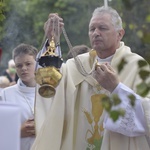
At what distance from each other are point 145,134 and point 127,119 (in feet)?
0.64

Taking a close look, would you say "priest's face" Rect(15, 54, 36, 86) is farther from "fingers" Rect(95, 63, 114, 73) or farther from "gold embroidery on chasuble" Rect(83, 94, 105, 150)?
"fingers" Rect(95, 63, 114, 73)

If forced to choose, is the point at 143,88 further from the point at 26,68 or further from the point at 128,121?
the point at 26,68

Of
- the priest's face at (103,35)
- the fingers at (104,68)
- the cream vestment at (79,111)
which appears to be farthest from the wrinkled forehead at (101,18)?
the fingers at (104,68)

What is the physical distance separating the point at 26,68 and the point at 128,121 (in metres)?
1.65

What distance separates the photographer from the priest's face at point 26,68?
7051 mm

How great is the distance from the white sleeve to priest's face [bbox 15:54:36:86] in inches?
61.2

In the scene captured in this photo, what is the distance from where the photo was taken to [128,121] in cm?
567

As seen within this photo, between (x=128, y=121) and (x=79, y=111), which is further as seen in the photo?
(x=79, y=111)

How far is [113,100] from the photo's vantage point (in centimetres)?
308

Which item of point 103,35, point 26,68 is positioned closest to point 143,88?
point 103,35

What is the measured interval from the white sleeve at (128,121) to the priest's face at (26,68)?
61.2 inches

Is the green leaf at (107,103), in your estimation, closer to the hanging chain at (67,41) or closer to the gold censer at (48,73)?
the gold censer at (48,73)

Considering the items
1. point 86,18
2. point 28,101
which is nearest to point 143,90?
point 28,101

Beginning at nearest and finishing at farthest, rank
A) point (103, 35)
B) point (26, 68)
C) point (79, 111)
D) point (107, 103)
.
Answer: point (107, 103), point (103, 35), point (79, 111), point (26, 68)
